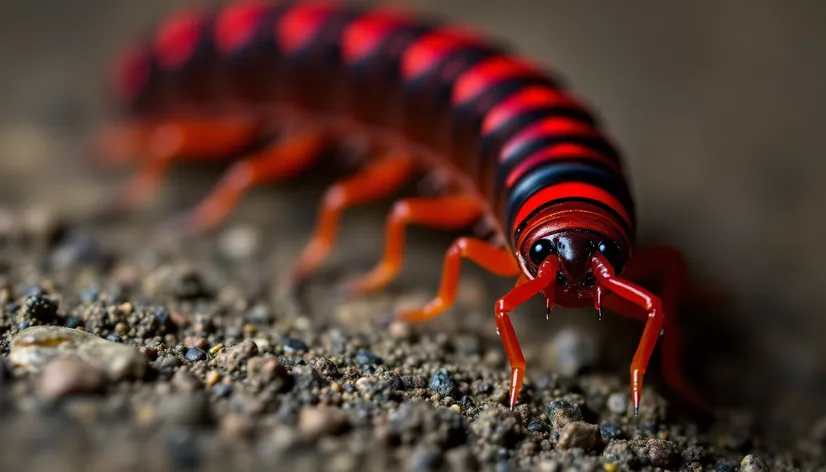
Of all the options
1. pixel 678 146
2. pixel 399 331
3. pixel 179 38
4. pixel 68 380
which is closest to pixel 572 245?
pixel 399 331

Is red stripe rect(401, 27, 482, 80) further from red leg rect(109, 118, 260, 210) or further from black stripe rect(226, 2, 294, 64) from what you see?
red leg rect(109, 118, 260, 210)

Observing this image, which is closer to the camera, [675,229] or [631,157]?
[675,229]

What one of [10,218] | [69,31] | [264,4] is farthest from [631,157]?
[69,31]

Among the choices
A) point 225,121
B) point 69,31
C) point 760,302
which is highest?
point 69,31

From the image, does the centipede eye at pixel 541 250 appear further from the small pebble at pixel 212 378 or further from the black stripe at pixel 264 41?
the black stripe at pixel 264 41

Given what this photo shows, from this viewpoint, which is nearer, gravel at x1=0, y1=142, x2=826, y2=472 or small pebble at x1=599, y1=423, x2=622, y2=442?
gravel at x1=0, y1=142, x2=826, y2=472

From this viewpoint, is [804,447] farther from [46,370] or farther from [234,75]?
[234,75]

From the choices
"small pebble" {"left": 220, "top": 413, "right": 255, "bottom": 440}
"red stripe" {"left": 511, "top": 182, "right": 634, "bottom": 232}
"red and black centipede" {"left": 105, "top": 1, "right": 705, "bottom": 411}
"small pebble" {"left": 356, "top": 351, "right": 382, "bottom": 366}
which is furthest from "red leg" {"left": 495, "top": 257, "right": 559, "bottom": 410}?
"small pebble" {"left": 220, "top": 413, "right": 255, "bottom": 440}
